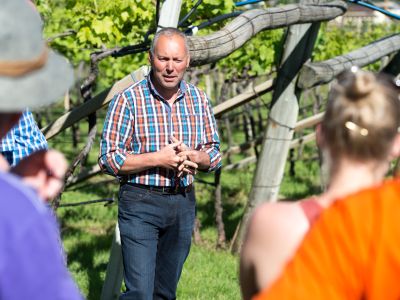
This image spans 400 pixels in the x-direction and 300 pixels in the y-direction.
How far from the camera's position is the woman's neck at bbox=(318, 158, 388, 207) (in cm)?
199

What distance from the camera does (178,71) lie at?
4332mm

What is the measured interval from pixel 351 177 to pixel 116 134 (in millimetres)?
Result: 2455

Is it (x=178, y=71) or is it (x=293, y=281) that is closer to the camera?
(x=293, y=281)

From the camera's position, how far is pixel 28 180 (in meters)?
1.80

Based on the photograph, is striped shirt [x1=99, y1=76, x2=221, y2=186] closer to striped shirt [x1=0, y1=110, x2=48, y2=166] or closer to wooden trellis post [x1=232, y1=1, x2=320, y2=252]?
striped shirt [x1=0, y1=110, x2=48, y2=166]

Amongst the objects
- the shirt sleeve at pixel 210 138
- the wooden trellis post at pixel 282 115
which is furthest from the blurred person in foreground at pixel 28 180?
the wooden trellis post at pixel 282 115

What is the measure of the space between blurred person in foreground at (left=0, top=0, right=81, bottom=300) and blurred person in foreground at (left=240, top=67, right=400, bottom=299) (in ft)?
1.65

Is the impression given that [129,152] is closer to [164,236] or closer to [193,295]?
[164,236]

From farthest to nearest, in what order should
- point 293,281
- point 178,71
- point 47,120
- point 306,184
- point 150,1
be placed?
point 47,120 < point 306,184 < point 150,1 < point 178,71 < point 293,281

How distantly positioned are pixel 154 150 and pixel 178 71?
410mm

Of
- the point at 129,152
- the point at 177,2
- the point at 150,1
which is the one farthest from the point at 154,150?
the point at 150,1

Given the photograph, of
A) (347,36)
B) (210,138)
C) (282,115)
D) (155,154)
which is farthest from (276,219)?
(347,36)

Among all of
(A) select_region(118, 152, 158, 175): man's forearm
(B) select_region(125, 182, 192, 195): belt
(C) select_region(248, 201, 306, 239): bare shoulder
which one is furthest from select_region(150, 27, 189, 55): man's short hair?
(C) select_region(248, 201, 306, 239): bare shoulder

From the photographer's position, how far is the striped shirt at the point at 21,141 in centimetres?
381
